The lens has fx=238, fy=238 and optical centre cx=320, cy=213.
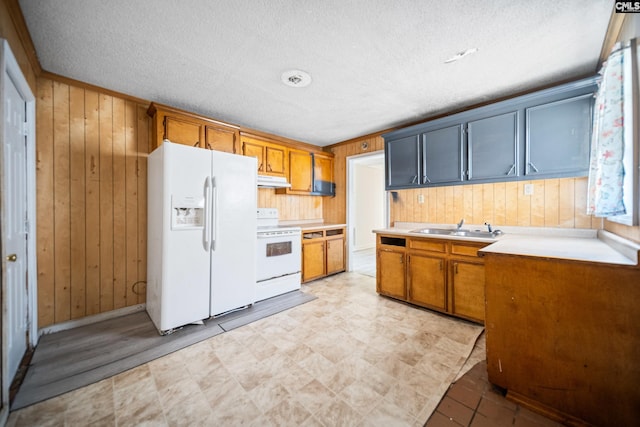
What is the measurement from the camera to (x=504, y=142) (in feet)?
8.24

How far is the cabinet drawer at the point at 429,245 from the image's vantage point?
260 cm

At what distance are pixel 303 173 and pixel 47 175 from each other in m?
3.00

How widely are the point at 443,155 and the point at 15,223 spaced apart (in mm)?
3988

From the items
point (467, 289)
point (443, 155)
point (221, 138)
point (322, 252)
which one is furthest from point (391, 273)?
point (221, 138)

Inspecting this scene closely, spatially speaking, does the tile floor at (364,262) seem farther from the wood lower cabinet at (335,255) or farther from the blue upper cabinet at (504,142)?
the blue upper cabinet at (504,142)

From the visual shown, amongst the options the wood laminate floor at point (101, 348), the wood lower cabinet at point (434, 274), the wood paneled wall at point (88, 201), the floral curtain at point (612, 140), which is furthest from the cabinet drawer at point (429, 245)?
the wood paneled wall at point (88, 201)

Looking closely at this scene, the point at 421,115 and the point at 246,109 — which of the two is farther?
the point at 421,115

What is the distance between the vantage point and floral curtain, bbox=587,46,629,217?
1.41 m

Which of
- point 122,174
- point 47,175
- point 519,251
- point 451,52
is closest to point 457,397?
point 519,251

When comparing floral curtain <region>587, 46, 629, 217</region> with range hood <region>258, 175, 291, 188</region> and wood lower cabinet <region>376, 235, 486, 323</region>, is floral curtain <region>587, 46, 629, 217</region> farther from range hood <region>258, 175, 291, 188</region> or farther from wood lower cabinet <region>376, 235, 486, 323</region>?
range hood <region>258, 175, 291, 188</region>

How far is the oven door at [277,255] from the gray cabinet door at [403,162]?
1602 millimetres

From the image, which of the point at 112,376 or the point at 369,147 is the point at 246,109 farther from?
the point at 112,376

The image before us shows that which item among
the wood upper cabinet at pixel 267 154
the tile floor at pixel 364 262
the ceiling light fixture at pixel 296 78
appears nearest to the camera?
the ceiling light fixture at pixel 296 78

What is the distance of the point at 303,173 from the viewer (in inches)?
164
